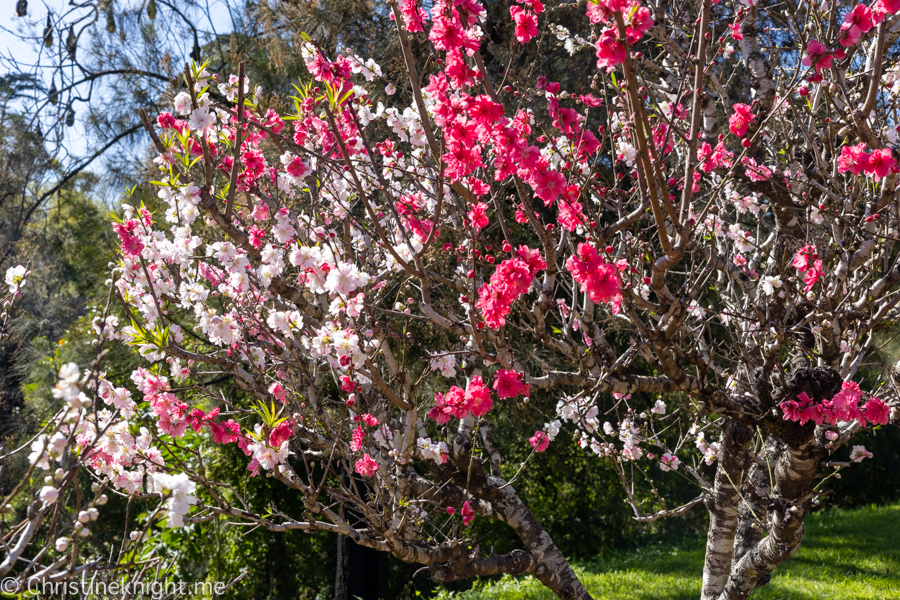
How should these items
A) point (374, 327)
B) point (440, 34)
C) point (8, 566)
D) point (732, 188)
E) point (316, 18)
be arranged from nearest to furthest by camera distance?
point (8, 566)
point (440, 34)
point (374, 327)
point (732, 188)
point (316, 18)

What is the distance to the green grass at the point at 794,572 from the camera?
204 inches

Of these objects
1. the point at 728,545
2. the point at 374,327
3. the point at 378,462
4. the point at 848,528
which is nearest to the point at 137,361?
the point at 378,462

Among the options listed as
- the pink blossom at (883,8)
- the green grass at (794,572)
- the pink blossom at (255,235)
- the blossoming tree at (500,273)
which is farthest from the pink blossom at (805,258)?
the green grass at (794,572)

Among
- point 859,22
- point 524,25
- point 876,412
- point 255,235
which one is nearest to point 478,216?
point 524,25

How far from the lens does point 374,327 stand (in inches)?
91.3

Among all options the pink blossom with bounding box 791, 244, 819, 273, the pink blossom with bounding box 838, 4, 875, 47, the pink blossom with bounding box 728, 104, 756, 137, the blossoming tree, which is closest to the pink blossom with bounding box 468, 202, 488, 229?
the blossoming tree

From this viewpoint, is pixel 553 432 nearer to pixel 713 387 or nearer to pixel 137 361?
pixel 713 387

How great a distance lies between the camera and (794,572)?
5.86 m

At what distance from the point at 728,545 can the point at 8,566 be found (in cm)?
333

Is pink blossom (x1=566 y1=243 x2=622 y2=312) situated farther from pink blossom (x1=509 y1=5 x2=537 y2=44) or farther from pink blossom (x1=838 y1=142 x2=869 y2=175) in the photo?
pink blossom (x1=838 y1=142 x2=869 y2=175)

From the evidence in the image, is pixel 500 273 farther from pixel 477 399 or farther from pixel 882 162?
pixel 882 162

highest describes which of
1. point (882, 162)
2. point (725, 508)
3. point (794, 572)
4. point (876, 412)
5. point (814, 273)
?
point (882, 162)

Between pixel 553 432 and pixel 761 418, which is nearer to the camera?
pixel 761 418

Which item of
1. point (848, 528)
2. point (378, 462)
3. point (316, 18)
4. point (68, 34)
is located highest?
point (68, 34)
